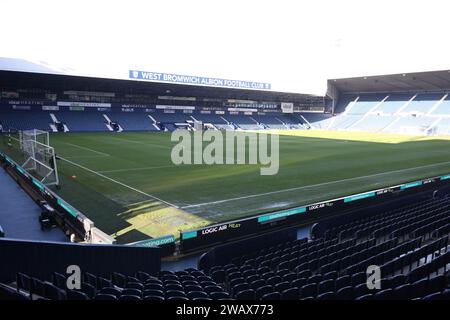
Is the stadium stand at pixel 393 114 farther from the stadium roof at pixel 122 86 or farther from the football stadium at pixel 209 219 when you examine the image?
the football stadium at pixel 209 219

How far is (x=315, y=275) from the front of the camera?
268 inches

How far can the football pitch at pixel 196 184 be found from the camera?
13.5 meters

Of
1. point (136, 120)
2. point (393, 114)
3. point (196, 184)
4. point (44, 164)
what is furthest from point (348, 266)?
point (393, 114)

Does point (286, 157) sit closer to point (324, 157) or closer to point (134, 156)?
point (324, 157)

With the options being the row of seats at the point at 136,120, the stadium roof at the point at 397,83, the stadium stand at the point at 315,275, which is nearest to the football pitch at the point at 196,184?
the stadium stand at the point at 315,275

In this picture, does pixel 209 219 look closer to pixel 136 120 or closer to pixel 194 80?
pixel 194 80

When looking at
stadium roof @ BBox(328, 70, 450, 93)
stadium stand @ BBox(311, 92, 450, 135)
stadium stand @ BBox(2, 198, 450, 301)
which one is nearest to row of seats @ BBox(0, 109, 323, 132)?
stadium stand @ BBox(311, 92, 450, 135)

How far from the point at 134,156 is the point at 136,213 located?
1588 cm

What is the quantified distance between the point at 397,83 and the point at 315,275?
71563 millimetres

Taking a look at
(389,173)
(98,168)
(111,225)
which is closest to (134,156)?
(98,168)

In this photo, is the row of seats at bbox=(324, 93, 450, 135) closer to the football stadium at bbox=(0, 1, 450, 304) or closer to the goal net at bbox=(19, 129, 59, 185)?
the football stadium at bbox=(0, 1, 450, 304)

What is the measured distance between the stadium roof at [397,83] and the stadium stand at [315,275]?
191ft

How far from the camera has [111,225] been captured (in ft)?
40.8
